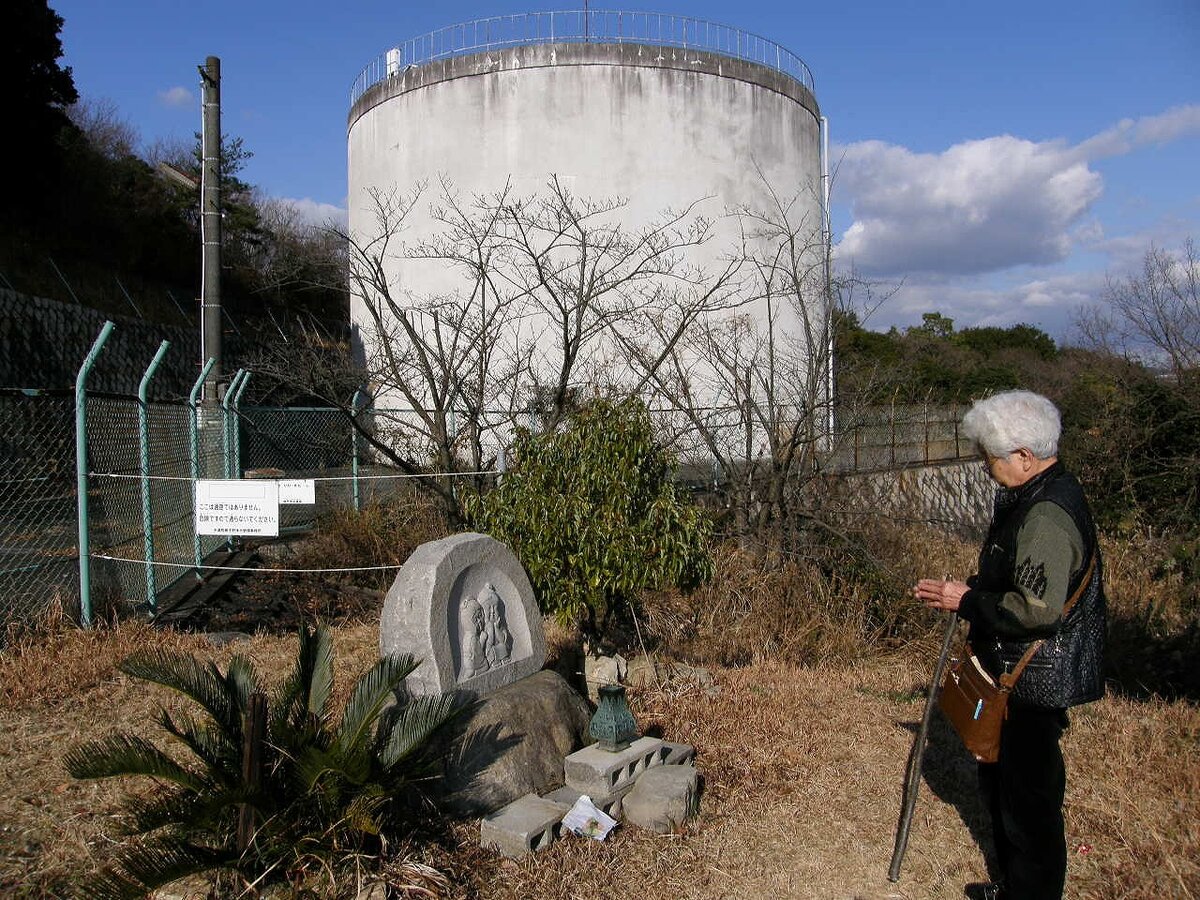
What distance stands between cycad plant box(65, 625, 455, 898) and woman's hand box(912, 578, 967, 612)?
1.87m

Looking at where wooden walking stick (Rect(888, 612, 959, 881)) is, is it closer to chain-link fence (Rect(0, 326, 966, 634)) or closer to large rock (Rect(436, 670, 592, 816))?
large rock (Rect(436, 670, 592, 816))

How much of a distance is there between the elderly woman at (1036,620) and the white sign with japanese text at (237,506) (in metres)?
4.97

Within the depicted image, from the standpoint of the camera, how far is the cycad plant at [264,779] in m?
2.99

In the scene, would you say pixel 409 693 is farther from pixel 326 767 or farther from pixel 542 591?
pixel 542 591

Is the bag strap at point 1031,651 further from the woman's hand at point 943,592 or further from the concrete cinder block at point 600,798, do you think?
the concrete cinder block at point 600,798

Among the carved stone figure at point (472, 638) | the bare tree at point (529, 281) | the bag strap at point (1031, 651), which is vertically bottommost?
the carved stone figure at point (472, 638)

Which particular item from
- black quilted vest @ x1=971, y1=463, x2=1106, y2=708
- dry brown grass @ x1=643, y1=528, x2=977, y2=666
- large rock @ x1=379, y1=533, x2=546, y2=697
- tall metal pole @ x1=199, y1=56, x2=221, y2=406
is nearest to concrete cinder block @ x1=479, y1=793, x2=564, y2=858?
large rock @ x1=379, y1=533, x2=546, y2=697

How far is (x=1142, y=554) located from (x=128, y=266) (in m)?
20.5


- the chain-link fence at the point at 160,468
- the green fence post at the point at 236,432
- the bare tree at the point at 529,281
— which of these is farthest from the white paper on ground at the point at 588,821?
the bare tree at the point at 529,281

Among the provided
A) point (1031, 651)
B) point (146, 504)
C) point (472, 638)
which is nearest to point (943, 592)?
point (1031, 651)

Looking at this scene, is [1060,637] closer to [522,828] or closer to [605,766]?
[605,766]

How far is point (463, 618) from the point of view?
4285mm

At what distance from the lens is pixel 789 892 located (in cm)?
351

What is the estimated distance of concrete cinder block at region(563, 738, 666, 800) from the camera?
4.03m
